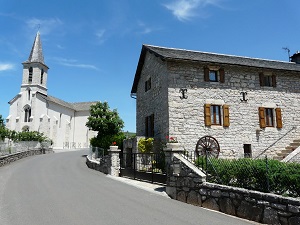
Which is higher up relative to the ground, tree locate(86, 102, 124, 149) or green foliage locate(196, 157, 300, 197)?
tree locate(86, 102, 124, 149)

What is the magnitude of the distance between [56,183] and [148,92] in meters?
10.2

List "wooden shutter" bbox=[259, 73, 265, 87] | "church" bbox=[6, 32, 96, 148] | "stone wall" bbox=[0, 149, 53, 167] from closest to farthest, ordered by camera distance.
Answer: "wooden shutter" bbox=[259, 73, 265, 87], "stone wall" bbox=[0, 149, 53, 167], "church" bbox=[6, 32, 96, 148]

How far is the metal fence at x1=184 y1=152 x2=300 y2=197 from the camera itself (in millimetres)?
6031

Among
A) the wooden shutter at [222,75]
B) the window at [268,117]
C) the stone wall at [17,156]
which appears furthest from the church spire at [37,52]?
the window at [268,117]

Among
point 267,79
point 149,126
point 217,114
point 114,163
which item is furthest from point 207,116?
point 114,163

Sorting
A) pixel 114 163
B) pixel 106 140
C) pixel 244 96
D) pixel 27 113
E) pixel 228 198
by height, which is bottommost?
pixel 228 198

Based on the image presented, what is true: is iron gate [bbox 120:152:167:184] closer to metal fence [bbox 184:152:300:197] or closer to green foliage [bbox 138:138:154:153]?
green foliage [bbox 138:138:154:153]

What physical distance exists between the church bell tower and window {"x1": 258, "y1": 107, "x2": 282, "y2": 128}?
43.4 meters

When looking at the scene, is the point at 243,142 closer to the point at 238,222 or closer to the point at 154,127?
the point at 154,127

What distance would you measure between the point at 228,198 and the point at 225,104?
11.1 m

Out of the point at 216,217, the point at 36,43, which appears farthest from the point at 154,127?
the point at 36,43

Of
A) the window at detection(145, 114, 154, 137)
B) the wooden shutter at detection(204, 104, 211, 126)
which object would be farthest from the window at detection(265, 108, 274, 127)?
the window at detection(145, 114, 154, 137)

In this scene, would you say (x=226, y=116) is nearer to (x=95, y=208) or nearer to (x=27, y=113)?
(x=95, y=208)

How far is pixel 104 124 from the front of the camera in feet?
83.8
